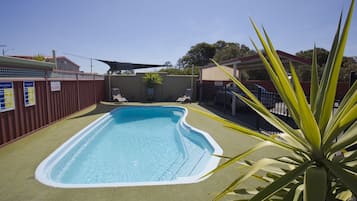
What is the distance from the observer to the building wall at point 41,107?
465cm

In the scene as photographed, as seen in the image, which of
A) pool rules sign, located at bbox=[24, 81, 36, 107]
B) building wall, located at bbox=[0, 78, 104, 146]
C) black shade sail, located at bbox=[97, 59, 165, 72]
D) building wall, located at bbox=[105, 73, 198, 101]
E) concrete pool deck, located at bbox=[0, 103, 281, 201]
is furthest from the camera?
building wall, located at bbox=[105, 73, 198, 101]

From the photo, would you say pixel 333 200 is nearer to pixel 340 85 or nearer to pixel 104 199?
pixel 104 199

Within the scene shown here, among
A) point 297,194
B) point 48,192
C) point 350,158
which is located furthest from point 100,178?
point 350,158

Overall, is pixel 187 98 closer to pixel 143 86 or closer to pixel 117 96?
A: pixel 143 86

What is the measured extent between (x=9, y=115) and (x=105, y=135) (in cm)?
287

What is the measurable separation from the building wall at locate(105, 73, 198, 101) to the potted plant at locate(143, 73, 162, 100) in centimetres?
42

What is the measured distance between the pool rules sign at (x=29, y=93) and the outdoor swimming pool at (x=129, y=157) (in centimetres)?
156

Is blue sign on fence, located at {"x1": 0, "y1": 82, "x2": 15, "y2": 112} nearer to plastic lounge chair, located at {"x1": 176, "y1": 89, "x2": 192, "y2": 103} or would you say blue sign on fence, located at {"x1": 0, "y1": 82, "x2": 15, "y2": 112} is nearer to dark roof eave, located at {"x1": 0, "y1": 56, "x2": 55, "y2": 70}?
dark roof eave, located at {"x1": 0, "y1": 56, "x2": 55, "y2": 70}

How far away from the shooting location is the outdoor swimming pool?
3.71m

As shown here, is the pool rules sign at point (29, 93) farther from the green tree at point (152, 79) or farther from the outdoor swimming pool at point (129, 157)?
the green tree at point (152, 79)

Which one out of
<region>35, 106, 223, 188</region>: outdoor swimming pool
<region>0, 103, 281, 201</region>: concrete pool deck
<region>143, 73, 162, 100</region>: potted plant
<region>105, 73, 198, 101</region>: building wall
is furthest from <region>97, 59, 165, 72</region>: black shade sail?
<region>0, 103, 281, 201</region>: concrete pool deck

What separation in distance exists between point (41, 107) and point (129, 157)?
333 cm

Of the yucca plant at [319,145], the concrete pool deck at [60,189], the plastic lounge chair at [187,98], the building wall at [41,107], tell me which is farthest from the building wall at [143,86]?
the yucca plant at [319,145]

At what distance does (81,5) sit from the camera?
8.55 metres
